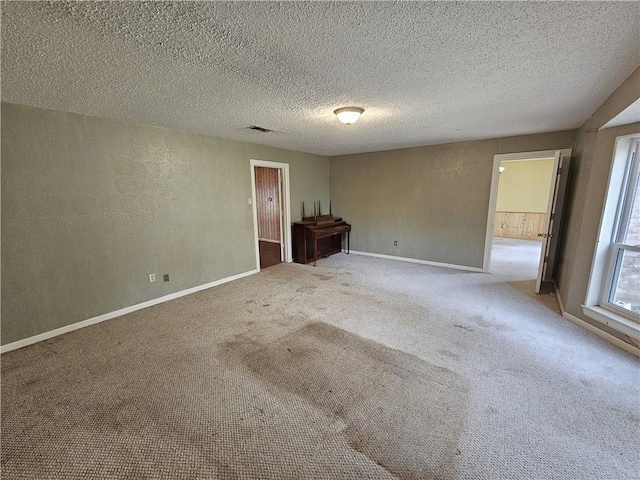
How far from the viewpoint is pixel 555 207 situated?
369 centimetres

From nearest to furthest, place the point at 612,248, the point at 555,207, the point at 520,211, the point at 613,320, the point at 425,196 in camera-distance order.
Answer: the point at 613,320, the point at 612,248, the point at 555,207, the point at 425,196, the point at 520,211

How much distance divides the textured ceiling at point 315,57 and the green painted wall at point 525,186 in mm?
5937

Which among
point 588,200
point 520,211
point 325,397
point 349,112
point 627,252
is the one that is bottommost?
point 325,397

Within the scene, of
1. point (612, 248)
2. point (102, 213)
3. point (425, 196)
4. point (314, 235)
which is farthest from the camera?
point (314, 235)

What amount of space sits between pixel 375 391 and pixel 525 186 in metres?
8.69

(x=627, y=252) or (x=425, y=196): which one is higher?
(x=425, y=196)

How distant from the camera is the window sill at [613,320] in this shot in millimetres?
2291

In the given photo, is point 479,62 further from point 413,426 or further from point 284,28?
point 413,426

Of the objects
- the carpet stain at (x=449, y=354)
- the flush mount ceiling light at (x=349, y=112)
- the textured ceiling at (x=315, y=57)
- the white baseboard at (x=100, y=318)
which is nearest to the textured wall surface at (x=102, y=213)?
the white baseboard at (x=100, y=318)

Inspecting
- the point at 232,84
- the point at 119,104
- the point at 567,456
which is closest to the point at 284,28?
the point at 232,84

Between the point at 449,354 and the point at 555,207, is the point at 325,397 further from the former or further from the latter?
the point at 555,207

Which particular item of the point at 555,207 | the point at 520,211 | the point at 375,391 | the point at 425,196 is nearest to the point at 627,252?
the point at 555,207

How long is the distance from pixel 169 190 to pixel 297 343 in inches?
105

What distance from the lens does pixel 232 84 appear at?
2.08 metres
